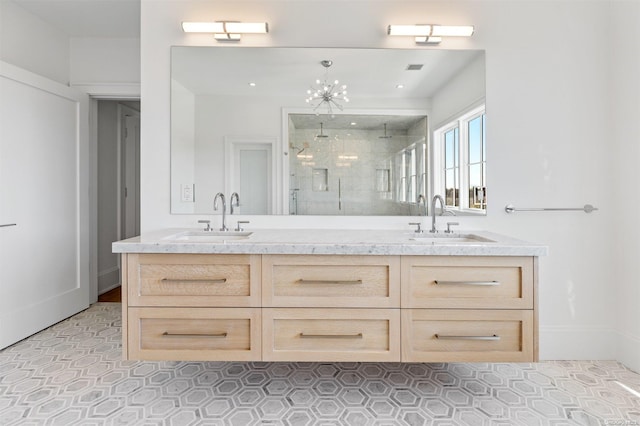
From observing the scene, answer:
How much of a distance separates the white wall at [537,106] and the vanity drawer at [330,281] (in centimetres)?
94

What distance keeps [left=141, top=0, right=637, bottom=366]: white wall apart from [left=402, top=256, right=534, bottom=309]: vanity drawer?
2.28 feet

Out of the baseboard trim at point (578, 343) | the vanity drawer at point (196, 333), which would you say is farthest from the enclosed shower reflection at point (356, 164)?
the baseboard trim at point (578, 343)

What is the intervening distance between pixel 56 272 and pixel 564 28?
4.12 meters

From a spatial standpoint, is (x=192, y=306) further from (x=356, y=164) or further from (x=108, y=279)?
(x=108, y=279)

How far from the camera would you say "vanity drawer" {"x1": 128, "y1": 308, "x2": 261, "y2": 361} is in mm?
1693

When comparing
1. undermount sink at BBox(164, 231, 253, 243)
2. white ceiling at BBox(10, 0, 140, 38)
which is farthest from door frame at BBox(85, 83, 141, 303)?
undermount sink at BBox(164, 231, 253, 243)

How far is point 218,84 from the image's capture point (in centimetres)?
237

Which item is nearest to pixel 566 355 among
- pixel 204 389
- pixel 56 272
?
pixel 204 389

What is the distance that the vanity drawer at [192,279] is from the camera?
1.70m

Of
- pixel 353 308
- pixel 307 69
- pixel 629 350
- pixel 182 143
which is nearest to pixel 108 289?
pixel 182 143

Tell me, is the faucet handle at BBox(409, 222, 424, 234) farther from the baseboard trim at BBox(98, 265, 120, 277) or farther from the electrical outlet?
the baseboard trim at BBox(98, 265, 120, 277)

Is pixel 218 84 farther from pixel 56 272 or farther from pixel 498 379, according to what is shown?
pixel 498 379

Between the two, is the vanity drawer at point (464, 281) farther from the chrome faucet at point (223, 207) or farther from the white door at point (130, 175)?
the white door at point (130, 175)

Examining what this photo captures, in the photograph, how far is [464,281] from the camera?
169 cm
